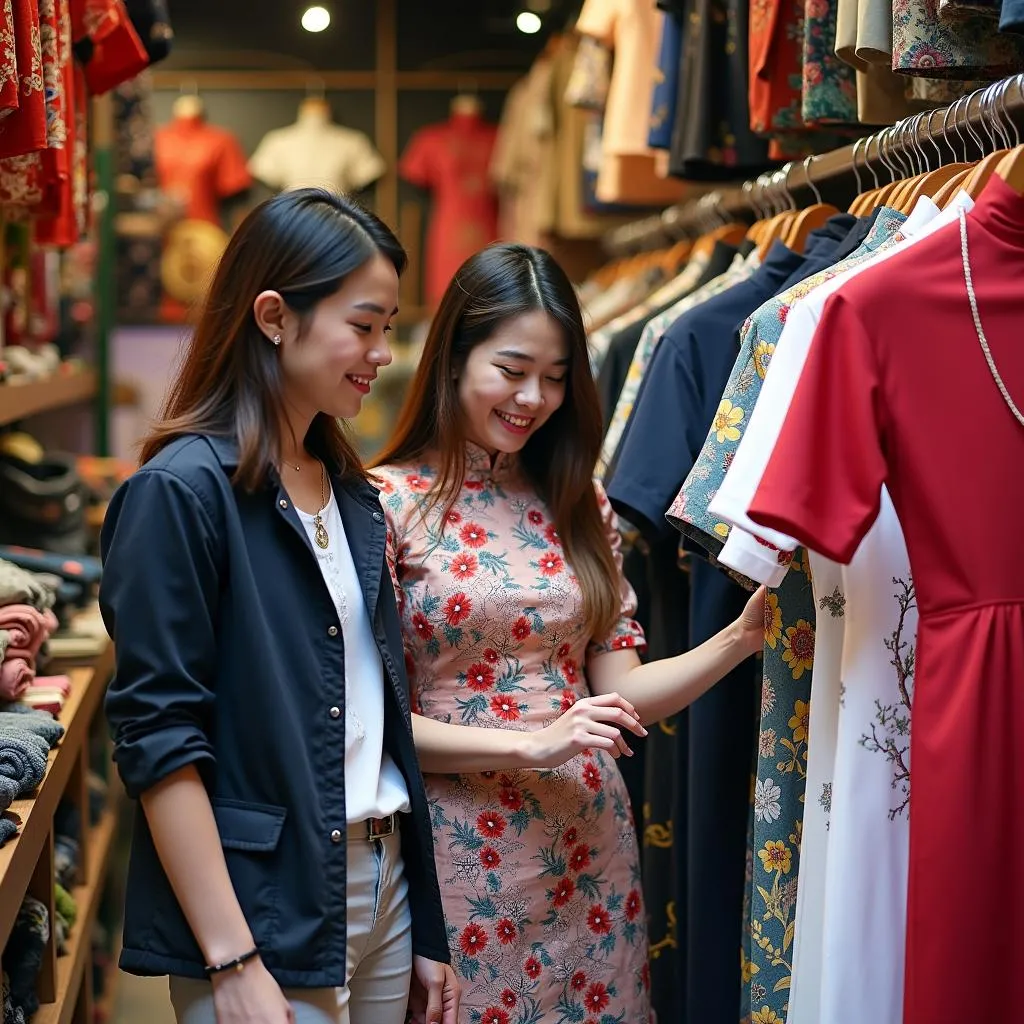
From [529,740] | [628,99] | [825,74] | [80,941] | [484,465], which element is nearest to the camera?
[529,740]

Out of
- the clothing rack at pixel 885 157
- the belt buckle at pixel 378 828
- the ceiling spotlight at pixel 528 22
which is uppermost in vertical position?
the ceiling spotlight at pixel 528 22

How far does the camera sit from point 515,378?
1883 mm

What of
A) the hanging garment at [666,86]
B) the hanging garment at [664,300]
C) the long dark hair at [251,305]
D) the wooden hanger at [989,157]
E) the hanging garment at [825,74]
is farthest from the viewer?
the hanging garment at [666,86]

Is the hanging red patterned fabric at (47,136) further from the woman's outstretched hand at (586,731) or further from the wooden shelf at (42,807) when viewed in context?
the woman's outstretched hand at (586,731)

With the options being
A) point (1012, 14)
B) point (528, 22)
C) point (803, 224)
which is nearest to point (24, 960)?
point (803, 224)

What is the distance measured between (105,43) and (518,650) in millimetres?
1713

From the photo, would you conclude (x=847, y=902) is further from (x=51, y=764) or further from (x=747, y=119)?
(x=747, y=119)

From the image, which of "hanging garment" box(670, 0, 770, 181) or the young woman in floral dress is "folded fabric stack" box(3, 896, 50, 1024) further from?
"hanging garment" box(670, 0, 770, 181)

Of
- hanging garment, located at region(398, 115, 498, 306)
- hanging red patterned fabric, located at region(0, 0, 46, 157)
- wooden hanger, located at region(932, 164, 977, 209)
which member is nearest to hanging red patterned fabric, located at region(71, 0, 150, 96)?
hanging red patterned fabric, located at region(0, 0, 46, 157)

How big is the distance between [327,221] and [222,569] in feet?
1.28

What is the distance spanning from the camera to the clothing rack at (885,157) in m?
1.67

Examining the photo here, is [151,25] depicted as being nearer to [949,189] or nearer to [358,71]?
[949,189]

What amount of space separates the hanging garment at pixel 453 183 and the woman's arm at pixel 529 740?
4.85 m

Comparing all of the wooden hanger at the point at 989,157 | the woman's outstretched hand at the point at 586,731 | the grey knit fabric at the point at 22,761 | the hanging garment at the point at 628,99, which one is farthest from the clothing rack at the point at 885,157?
the grey knit fabric at the point at 22,761
